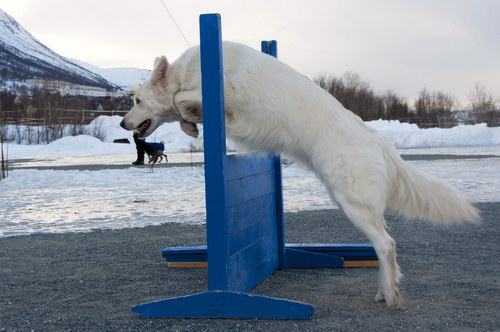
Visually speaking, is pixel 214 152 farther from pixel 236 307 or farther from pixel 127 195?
pixel 127 195

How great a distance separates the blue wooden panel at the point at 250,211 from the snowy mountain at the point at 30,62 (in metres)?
138

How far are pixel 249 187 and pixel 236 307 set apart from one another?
1.08m

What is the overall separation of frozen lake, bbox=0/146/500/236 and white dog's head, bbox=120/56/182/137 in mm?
2918

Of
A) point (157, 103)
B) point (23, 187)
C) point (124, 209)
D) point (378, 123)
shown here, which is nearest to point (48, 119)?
point (378, 123)

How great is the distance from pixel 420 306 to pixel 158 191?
8.59m

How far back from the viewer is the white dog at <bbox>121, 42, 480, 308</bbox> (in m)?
4.00

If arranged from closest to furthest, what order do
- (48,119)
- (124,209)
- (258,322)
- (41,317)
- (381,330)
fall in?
1. (381,330)
2. (258,322)
3. (41,317)
4. (124,209)
5. (48,119)

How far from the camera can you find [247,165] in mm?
4559

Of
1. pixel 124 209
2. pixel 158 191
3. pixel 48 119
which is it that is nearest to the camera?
pixel 124 209

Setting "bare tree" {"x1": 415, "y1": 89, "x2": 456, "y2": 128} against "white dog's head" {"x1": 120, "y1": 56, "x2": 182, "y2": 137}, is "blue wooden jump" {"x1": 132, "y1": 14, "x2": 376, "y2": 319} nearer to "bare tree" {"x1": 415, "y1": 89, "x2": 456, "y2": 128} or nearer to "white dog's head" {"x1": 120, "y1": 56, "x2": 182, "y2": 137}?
"white dog's head" {"x1": 120, "y1": 56, "x2": 182, "y2": 137}

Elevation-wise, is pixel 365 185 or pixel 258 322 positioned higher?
pixel 365 185

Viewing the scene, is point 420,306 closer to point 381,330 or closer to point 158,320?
point 381,330

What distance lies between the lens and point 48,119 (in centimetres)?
4278

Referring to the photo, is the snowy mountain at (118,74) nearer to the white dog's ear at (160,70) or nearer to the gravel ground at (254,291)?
the gravel ground at (254,291)
